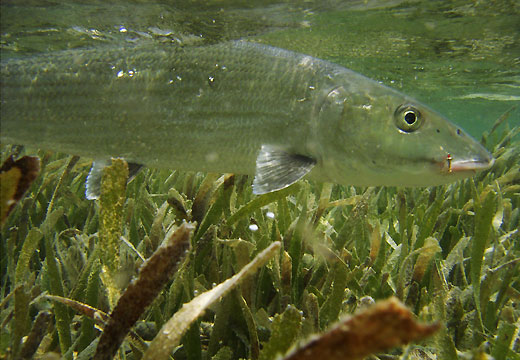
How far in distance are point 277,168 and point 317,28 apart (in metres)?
10.9

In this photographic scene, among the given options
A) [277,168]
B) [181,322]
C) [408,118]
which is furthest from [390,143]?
[181,322]

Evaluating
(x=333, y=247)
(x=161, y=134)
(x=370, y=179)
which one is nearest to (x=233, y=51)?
(x=161, y=134)

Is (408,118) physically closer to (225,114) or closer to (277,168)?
(277,168)

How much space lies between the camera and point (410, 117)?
2.80 metres

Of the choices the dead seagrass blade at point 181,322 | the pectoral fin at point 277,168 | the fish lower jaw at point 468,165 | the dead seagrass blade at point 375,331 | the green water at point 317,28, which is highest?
the green water at point 317,28

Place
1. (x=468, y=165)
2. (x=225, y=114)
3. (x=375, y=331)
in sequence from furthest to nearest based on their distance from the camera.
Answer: (x=225, y=114)
(x=468, y=165)
(x=375, y=331)

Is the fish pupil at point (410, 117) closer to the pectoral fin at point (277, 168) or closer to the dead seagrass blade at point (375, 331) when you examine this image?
the pectoral fin at point (277, 168)

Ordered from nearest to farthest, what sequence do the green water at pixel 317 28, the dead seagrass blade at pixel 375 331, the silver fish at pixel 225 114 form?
the dead seagrass blade at pixel 375 331 → the silver fish at pixel 225 114 → the green water at pixel 317 28

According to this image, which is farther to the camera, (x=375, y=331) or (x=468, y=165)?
(x=468, y=165)

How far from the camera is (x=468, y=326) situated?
2434 mm

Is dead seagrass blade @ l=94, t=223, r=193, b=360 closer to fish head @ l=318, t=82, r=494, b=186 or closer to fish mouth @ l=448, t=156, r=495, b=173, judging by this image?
fish head @ l=318, t=82, r=494, b=186

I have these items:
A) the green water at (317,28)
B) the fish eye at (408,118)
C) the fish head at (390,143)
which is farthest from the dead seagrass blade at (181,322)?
the green water at (317,28)

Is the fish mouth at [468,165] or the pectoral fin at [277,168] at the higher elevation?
the fish mouth at [468,165]

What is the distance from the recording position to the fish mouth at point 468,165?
2551 millimetres
